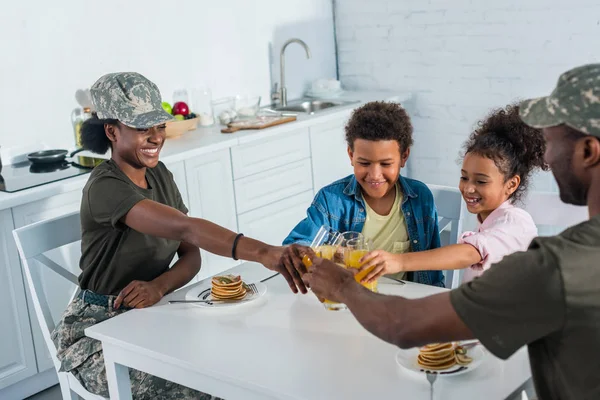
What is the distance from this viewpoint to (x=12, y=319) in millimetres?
2990

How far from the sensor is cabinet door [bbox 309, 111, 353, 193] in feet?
13.6

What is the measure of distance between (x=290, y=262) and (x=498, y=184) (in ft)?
2.15

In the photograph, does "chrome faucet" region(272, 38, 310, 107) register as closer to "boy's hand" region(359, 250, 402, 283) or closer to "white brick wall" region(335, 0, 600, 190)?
"white brick wall" region(335, 0, 600, 190)

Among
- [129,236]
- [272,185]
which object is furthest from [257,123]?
[129,236]

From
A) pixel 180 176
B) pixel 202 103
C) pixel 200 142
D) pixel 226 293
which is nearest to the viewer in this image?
pixel 226 293

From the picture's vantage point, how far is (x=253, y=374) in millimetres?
1531

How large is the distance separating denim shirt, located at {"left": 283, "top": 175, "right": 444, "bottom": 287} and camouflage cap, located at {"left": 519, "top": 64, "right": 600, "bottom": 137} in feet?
3.56

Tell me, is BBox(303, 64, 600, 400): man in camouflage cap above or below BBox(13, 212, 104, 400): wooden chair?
above

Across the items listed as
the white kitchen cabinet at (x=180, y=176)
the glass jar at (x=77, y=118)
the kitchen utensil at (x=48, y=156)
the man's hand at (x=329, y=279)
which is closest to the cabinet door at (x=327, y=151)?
the white kitchen cabinet at (x=180, y=176)

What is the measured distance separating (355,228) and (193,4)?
217 cm

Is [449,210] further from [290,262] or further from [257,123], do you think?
[257,123]

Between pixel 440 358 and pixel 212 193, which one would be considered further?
pixel 212 193

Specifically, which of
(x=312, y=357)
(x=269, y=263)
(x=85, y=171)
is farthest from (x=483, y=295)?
(x=85, y=171)

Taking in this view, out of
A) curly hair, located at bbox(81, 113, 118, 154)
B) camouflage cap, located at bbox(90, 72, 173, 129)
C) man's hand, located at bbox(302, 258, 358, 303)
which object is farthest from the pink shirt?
curly hair, located at bbox(81, 113, 118, 154)
